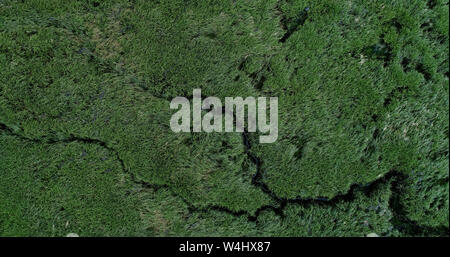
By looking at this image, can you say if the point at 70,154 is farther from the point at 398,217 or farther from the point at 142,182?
the point at 398,217

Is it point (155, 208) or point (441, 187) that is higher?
point (441, 187)

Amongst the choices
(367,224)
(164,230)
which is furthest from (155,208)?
(367,224)

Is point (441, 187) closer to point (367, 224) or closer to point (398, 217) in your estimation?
point (398, 217)

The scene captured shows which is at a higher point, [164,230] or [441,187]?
[441,187]
